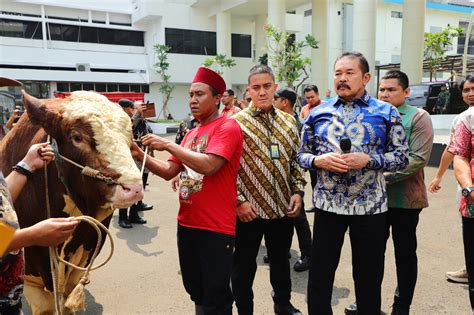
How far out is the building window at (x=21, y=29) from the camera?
33094mm

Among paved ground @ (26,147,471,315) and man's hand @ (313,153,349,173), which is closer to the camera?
man's hand @ (313,153,349,173)

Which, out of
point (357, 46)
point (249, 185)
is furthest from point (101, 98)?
point (357, 46)

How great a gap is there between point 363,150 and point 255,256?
1267mm

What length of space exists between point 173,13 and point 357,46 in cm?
2137

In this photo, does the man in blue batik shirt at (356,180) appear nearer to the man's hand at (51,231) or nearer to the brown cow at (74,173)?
the brown cow at (74,173)

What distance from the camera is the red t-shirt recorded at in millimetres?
2555

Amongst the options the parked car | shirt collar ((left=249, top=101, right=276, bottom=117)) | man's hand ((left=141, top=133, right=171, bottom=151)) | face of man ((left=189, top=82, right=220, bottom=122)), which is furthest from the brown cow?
the parked car

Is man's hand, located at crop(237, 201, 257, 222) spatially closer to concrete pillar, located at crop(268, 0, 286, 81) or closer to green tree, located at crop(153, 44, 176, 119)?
concrete pillar, located at crop(268, 0, 286, 81)

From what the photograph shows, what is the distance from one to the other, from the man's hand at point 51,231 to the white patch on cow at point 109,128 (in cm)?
61

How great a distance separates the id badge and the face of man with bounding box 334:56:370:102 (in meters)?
0.72

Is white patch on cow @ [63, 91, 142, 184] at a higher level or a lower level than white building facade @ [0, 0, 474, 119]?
lower

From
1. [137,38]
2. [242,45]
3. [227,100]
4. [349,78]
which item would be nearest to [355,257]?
[349,78]

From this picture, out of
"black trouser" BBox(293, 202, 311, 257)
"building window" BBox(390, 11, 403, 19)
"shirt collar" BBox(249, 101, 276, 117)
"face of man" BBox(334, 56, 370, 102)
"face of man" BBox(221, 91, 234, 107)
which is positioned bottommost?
"black trouser" BBox(293, 202, 311, 257)

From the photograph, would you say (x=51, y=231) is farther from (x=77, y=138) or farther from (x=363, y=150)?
(x=363, y=150)
